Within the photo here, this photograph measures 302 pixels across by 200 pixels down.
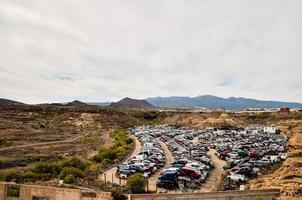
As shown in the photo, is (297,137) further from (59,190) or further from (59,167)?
(59,167)

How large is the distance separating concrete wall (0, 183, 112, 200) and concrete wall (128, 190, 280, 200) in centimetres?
287

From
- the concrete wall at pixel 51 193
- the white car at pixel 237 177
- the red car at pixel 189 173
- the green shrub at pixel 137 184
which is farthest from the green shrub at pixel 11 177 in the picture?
the white car at pixel 237 177

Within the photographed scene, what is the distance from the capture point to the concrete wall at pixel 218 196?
27539 millimetres

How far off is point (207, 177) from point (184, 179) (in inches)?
228

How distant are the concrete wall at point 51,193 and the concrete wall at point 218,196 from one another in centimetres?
287

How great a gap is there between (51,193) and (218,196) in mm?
13152

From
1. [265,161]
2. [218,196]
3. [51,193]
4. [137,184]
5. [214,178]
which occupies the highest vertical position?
[265,161]

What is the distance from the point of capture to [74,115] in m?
162

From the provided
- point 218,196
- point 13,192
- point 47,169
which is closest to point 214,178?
point 218,196

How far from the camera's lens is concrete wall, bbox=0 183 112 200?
28875 millimetres

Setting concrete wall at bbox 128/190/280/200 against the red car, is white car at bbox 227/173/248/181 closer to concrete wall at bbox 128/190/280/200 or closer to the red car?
the red car

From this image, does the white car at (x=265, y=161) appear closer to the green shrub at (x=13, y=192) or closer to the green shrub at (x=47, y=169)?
the green shrub at (x=47, y=169)

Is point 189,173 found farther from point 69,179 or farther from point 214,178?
point 69,179

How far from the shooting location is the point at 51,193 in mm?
30938
